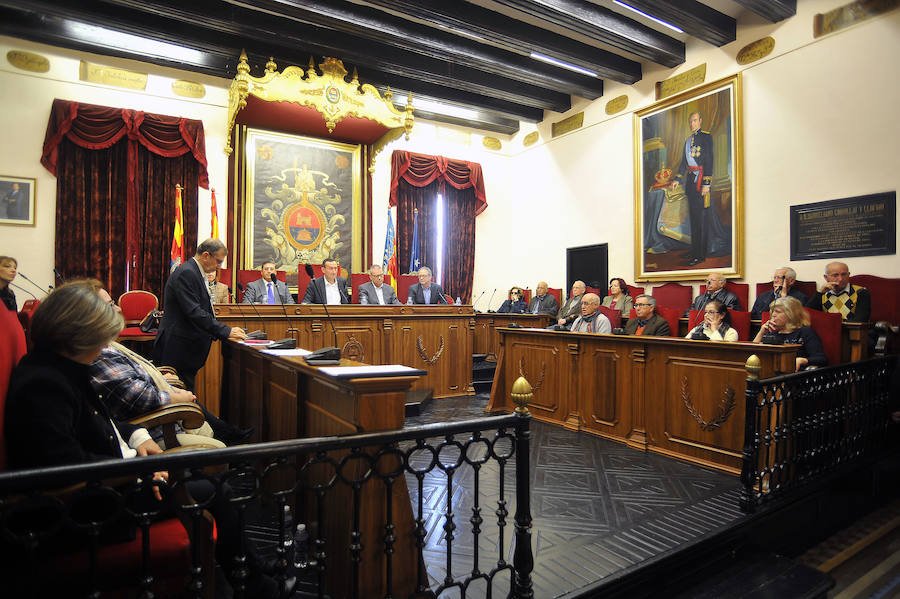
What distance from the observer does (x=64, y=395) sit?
134 cm

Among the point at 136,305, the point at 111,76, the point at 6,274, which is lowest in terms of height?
the point at 136,305

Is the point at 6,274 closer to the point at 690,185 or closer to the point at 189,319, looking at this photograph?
the point at 189,319

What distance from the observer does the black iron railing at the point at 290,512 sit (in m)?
1.16

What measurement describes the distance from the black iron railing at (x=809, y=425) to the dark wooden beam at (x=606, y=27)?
4.80 meters

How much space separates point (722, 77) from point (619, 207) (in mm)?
2210

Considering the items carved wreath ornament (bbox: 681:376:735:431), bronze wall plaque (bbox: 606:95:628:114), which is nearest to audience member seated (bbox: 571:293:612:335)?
carved wreath ornament (bbox: 681:376:735:431)

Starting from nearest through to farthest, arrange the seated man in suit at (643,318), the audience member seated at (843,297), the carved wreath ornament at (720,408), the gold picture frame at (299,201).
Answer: the carved wreath ornament at (720,408)
the seated man in suit at (643,318)
the audience member seated at (843,297)
the gold picture frame at (299,201)

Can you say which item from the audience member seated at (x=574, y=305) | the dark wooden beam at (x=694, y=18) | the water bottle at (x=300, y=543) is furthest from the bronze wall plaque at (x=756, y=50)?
the water bottle at (x=300, y=543)

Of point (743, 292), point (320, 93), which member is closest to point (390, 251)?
point (320, 93)

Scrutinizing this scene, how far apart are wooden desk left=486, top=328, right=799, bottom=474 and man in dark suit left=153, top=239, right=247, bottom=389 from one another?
9.57 ft

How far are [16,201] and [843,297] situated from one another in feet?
31.4

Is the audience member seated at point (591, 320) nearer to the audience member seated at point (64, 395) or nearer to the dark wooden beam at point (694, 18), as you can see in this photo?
the dark wooden beam at point (694, 18)

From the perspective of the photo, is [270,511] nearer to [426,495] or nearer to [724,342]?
[426,495]

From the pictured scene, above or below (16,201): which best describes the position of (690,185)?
above
